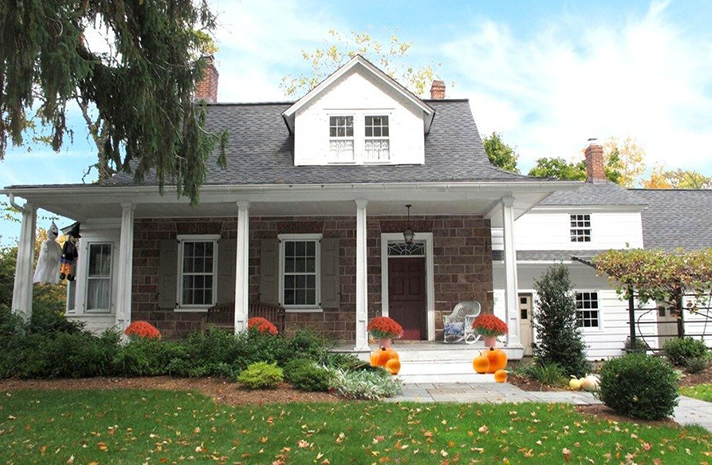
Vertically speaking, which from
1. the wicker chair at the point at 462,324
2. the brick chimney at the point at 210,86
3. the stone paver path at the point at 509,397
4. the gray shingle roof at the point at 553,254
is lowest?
the stone paver path at the point at 509,397

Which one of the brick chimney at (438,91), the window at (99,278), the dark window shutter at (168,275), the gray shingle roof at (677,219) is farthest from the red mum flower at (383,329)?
the gray shingle roof at (677,219)

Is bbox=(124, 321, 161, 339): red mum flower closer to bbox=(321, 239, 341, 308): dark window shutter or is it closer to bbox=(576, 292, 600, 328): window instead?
bbox=(321, 239, 341, 308): dark window shutter

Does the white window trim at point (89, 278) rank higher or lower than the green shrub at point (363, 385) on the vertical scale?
higher

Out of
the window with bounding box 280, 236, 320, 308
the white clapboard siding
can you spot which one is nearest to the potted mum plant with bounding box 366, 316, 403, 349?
the window with bounding box 280, 236, 320, 308

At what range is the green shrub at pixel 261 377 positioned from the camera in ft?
28.6

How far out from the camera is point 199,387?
909 centimetres

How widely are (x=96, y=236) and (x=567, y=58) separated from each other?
37.4ft

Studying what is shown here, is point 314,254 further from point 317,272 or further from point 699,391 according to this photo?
point 699,391

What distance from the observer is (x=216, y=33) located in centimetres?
943

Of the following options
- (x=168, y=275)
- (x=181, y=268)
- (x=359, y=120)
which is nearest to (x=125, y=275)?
(x=168, y=275)

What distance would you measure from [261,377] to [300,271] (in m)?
4.96

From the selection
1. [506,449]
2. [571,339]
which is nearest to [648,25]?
[571,339]

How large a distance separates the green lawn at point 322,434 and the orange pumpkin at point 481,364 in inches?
108

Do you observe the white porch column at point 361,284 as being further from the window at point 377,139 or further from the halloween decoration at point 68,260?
the halloween decoration at point 68,260
